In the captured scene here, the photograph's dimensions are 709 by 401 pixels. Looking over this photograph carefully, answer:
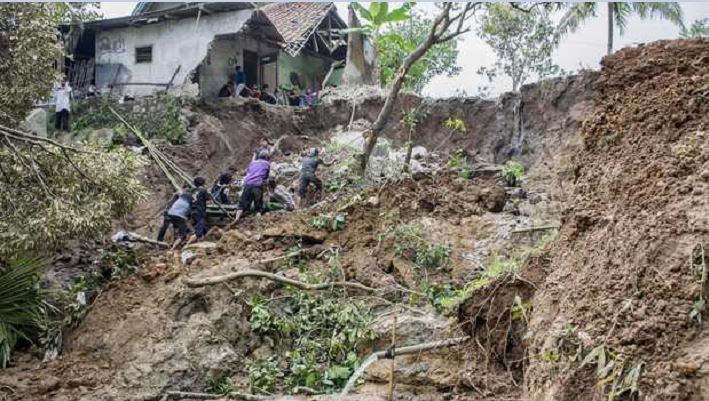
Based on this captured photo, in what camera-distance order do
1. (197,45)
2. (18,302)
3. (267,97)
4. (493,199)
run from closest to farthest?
(18,302) < (493,199) < (197,45) < (267,97)

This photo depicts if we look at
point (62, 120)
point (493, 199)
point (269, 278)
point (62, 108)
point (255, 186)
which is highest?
point (62, 108)

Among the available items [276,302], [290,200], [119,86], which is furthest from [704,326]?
[119,86]

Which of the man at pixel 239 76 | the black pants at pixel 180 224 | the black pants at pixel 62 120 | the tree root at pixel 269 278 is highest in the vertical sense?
the man at pixel 239 76

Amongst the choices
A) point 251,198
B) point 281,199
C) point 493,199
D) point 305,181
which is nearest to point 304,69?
point 305,181

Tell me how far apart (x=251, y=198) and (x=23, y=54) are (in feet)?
14.4

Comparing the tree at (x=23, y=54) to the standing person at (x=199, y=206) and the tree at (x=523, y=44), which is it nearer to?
the standing person at (x=199, y=206)

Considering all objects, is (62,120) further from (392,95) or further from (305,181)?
(392,95)

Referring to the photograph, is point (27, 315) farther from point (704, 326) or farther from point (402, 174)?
point (704, 326)

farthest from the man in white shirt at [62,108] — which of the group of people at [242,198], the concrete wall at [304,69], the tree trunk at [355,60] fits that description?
the tree trunk at [355,60]

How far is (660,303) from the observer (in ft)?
10.9

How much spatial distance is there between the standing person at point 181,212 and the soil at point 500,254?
66cm

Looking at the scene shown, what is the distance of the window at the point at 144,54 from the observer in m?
20.6

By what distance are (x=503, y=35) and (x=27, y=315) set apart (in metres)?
18.8

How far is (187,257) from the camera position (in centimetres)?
1042
